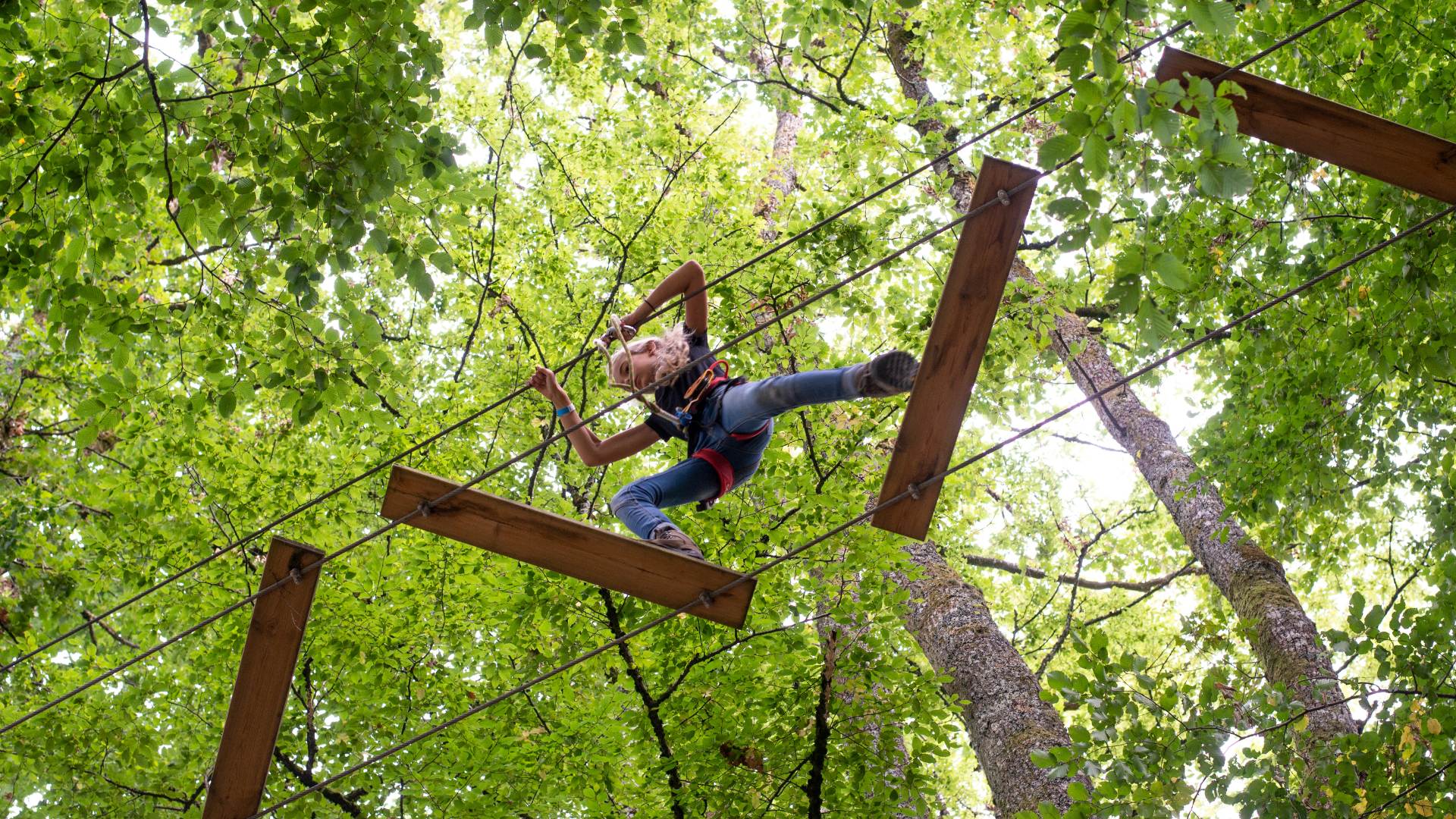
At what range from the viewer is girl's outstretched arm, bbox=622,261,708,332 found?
412 cm

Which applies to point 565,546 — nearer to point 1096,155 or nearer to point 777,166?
point 1096,155

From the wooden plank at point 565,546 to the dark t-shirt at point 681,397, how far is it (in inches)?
32.7

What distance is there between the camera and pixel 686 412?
4.02m

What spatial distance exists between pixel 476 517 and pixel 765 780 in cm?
287

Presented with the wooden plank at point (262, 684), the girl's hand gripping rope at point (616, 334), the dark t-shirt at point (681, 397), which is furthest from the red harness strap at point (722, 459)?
the wooden plank at point (262, 684)

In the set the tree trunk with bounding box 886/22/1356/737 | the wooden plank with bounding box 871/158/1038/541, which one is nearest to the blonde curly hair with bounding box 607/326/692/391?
the wooden plank with bounding box 871/158/1038/541

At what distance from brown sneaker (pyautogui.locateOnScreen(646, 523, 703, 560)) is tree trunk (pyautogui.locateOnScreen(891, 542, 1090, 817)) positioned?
2713mm

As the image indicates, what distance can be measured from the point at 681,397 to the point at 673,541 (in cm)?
70

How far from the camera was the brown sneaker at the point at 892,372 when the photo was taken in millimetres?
3234

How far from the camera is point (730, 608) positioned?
3.38m

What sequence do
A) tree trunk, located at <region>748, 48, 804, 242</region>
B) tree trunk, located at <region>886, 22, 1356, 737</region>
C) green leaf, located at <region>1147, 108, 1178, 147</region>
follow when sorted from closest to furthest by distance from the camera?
green leaf, located at <region>1147, 108, 1178, 147</region> → tree trunk, located at <region>886, 22, 1356, 737</region> → tree trunk, located at <region>748, 48, 804, 242</region>

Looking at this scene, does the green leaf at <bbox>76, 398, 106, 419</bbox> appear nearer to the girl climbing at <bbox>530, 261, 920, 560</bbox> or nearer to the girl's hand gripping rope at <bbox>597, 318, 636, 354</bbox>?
the girl climbing at <bbox>530, 261, 920, 560</bbox>

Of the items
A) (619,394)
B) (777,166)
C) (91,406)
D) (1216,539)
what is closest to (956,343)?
(91,406)

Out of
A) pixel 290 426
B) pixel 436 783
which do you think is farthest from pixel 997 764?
pixel 290 426
